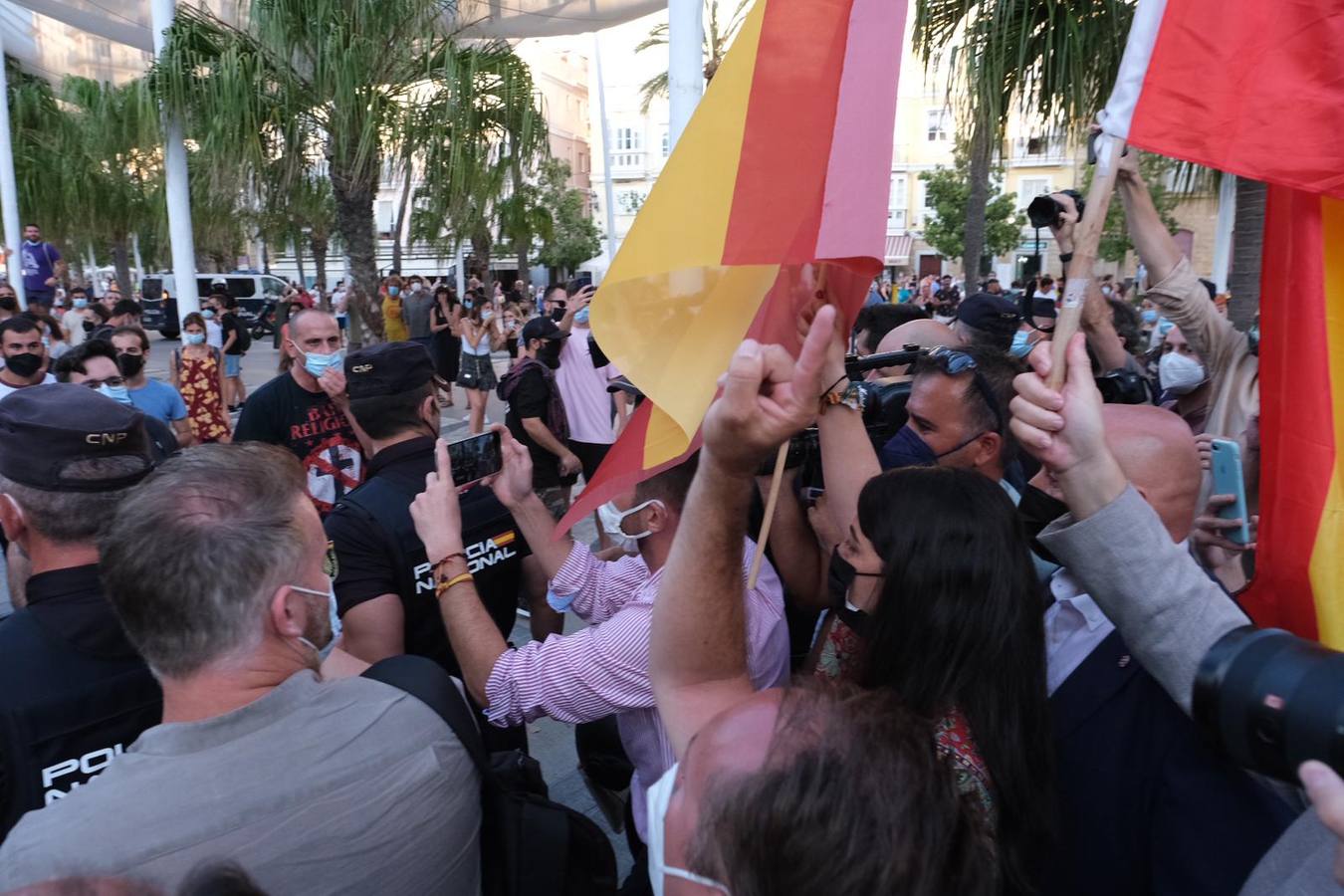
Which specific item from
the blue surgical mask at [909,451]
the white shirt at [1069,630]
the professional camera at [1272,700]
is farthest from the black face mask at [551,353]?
the professional camera at [1272,700]

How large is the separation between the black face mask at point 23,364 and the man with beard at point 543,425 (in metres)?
2.48

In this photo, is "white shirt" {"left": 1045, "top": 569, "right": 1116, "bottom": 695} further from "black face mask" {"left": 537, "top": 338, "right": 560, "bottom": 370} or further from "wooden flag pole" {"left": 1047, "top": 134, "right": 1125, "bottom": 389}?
"black face mask" {"left": 537, "top": 338, "right": 560, "bottom": 370}

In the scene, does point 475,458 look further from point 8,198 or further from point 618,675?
point 8,198

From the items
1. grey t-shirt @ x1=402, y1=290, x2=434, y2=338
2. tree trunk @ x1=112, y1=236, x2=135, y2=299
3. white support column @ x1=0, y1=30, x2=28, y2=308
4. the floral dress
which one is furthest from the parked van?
the floral dress

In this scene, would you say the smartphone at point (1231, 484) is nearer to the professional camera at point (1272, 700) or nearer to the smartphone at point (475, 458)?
the professional camera at point (1272, 700)

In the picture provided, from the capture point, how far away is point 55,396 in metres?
Result: 1.94

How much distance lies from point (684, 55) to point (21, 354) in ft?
12.7

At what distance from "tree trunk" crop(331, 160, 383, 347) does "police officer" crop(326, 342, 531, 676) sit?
6040 mm

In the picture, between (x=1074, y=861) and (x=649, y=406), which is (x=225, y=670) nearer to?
(x=649, y=406)

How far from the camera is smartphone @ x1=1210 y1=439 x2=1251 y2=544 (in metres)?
2.11

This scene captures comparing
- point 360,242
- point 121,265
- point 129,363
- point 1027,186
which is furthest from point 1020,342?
point 1027,186

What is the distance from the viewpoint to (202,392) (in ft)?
23.6

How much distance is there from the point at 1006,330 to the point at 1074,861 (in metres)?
3.79

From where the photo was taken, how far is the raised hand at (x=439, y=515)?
2186 millimetres
